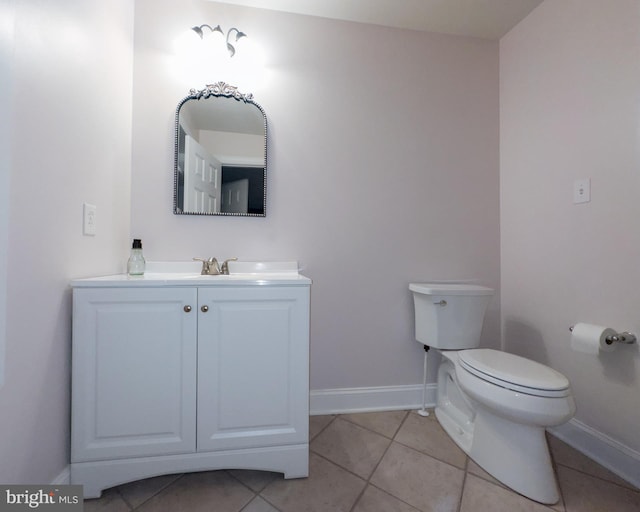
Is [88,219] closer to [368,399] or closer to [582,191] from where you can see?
[368,399]

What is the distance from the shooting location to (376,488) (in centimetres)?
105

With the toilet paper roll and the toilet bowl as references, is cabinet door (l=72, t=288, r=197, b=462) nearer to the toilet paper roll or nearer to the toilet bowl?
the toilet bowl

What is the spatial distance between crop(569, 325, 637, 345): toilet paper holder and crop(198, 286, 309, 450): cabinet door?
1258 millimetres

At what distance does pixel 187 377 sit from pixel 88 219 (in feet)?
2.47

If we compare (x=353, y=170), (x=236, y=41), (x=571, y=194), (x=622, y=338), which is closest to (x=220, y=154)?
(x=236, y=41)

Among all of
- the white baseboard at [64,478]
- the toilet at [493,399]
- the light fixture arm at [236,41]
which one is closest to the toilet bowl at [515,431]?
the toilet at [493,399]

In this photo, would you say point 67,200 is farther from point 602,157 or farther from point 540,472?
point 602,157

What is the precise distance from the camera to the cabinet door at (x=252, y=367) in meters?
1.03

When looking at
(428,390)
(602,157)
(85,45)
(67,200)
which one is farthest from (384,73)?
(428,390)

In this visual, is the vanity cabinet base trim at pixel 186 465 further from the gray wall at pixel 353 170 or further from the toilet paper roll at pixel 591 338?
the toilet paper roll at pixel 591 338

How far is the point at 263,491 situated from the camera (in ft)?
3.40

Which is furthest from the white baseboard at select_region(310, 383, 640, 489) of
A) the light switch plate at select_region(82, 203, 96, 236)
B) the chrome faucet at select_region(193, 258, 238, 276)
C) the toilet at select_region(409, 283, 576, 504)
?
the light switch plate at select_region(82, 203, 96, 236)

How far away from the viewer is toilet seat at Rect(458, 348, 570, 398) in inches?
38.7

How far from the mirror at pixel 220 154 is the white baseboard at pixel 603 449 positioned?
6.20ft
